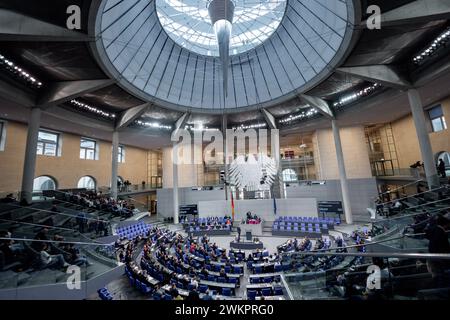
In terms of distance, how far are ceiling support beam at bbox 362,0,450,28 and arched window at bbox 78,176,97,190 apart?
97.9 ft

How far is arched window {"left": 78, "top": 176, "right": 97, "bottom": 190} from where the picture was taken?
939 inches

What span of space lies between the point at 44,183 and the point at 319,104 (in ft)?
98.1

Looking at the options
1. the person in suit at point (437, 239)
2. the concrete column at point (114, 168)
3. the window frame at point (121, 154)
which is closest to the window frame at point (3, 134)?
the concrete column at point (114, 168)

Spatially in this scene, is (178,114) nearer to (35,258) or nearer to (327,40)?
(327,40)

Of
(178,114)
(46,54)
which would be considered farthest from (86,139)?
(46,54)

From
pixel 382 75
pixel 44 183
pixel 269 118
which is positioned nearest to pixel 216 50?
pixel 269 118

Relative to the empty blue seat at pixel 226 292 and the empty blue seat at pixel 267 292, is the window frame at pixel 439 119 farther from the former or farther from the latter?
the empty blue seat at pixel 226 292

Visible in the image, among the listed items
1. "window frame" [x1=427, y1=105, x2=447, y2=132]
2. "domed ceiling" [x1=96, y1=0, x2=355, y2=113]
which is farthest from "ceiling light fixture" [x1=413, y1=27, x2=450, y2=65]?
"window frame" [x1=427, y1=105, x2=447, y2=132]

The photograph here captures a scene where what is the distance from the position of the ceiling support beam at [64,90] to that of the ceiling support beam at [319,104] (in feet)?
60.6

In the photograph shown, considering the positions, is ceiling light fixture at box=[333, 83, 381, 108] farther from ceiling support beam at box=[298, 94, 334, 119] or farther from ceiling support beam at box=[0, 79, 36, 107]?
ceiling support beam at box=[0, 79, 36, 107]

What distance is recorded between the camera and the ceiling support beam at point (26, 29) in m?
8.93

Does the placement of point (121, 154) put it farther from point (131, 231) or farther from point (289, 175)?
point (289, 175)
